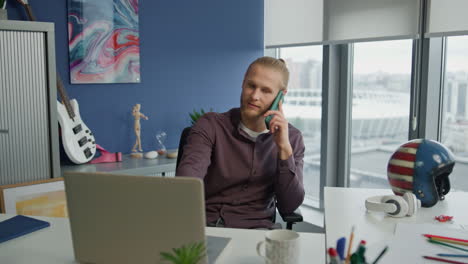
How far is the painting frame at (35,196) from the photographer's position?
7.71 ft

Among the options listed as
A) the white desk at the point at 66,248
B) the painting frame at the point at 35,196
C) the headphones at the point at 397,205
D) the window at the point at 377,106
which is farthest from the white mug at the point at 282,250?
the window at the point at 377,106

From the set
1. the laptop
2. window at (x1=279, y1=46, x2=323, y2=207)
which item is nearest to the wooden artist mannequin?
window at (x1=279, y1=46, x2=323, y2=207)

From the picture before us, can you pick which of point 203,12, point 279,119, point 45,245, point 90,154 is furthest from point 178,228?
point 203,12

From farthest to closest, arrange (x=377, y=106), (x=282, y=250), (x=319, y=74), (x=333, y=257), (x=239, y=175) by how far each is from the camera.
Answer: (x=319, y=74), (x=377, y=106), (x=239, y=175), (x=282, y=250), (x=333, y=257)

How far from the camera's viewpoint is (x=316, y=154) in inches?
145

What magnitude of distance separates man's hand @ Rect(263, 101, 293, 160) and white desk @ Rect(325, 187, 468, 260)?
0.83 ft

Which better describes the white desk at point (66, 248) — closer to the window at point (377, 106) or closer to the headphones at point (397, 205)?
the headphones at point (397, 205)

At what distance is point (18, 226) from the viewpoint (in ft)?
4.74

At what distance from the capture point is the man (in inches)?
74.5

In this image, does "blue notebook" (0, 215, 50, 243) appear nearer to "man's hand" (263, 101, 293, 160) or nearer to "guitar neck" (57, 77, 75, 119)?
"man's hand" (263, 101, 293, 160)

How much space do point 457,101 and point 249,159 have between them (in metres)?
1.46

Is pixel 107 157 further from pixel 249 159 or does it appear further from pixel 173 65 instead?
pixel 249 159

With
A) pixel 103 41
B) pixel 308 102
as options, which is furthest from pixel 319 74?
pixel 103 41

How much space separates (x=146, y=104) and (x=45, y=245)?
6.60 ft
